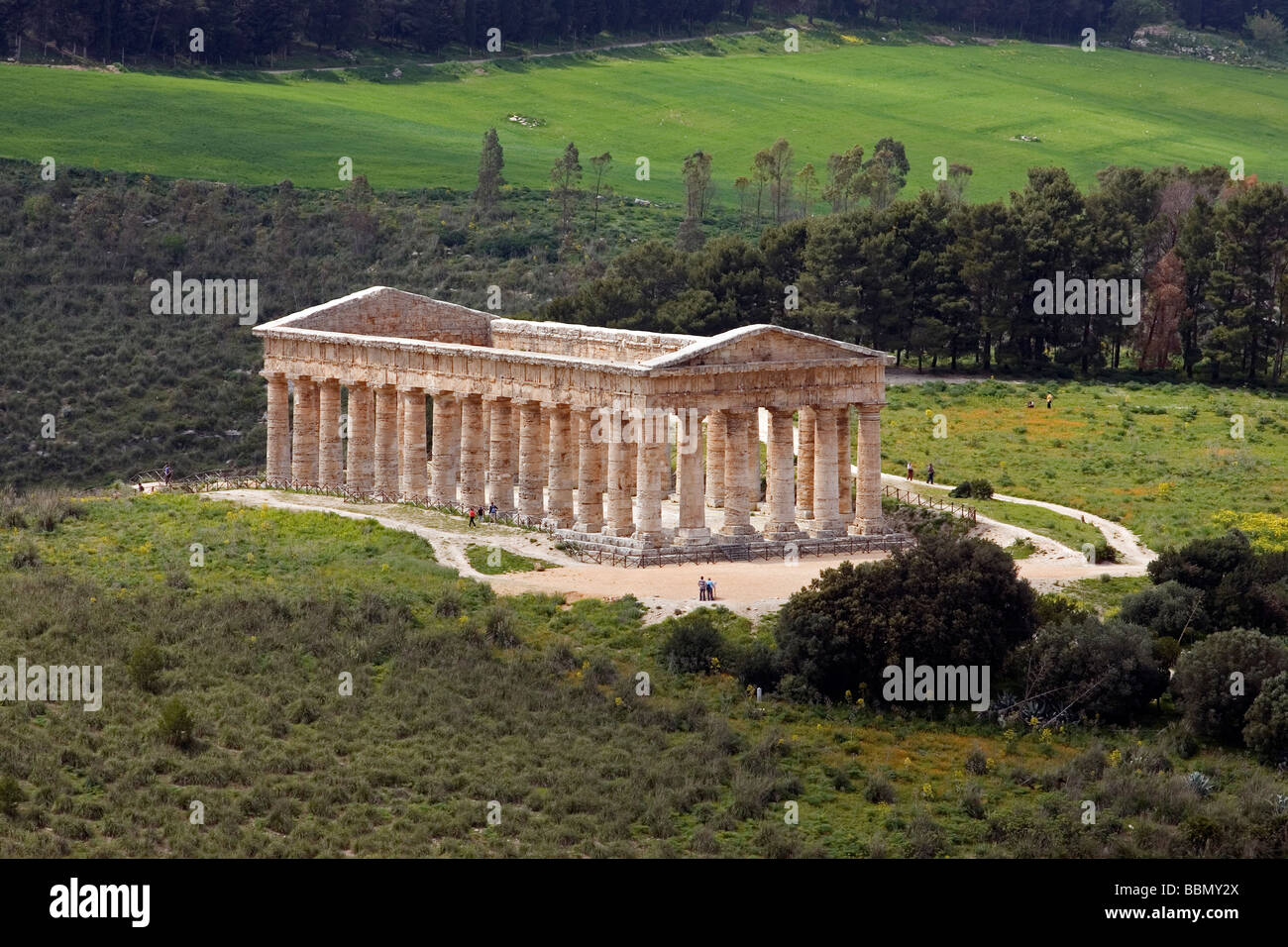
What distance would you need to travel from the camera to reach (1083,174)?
186375 millimetres

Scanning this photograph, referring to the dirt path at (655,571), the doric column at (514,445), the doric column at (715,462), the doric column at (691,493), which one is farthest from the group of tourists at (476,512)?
the doric column at (715,462)

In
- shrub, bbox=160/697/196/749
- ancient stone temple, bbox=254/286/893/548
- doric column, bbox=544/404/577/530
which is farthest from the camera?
doric column, bbox=544/404/577/530

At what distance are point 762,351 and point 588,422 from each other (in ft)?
23.7

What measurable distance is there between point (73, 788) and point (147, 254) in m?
94.4

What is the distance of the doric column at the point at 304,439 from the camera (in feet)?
350

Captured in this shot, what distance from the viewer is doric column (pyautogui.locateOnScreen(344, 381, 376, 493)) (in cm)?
10438

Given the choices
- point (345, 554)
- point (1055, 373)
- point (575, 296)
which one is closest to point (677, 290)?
point (575, 296)

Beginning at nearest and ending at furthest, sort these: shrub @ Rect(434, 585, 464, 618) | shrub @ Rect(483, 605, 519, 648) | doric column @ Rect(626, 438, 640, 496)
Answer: shrub @ Rect(483, 605, 519, 648) < shrub @ Rect(434, 585, 464, 618) < doric column @ Rect(626, 438, 640, 496)

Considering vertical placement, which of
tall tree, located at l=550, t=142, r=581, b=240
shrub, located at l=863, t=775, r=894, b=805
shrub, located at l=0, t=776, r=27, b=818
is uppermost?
tall tree, located at l=550, t=142, r=581, b=240

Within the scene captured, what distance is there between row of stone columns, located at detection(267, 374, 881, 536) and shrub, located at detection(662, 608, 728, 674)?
1285 cm

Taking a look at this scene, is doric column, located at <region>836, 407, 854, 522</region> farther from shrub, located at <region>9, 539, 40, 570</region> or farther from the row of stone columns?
shrub, located at <region>9, 539, 40, 570</region>

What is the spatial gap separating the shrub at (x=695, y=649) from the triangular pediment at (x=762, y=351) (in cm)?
1389

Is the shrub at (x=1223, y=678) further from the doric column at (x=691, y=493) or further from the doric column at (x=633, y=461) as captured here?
the doric column at (x=633, y=461)

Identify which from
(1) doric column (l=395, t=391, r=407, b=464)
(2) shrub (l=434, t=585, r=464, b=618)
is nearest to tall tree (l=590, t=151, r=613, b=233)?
(1) doric column (l=395, t=391, r=407, b=464)
